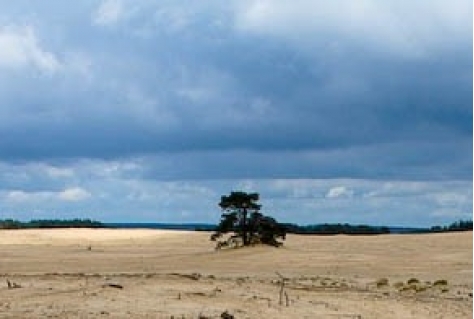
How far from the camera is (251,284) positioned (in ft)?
66.2

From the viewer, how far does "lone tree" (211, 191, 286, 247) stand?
34.3m

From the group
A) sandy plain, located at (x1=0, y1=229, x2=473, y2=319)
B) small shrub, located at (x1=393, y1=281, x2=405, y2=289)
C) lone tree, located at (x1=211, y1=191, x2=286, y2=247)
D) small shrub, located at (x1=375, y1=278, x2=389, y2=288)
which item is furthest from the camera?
lone tree, located at (x1=211, y1=191, x2=286, y2=247)

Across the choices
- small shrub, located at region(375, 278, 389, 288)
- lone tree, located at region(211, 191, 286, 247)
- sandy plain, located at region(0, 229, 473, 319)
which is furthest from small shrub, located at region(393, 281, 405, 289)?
lone tree, located at region(211, 191, 286, 247)

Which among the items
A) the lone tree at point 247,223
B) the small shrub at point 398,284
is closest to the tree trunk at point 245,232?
the lone tree at point 247,223

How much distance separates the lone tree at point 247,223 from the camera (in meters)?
34.3

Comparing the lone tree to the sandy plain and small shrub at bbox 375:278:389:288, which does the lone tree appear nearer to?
the sandy plain

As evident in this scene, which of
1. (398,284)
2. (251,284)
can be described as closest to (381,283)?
(398,284)

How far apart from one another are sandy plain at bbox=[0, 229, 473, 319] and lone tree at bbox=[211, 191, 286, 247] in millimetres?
873

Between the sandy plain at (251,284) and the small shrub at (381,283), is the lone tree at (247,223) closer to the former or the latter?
the sandy plain at (251,284)

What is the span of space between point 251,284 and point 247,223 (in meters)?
15.0

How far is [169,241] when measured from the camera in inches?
2111

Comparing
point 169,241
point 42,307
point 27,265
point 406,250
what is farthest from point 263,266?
point 169,241

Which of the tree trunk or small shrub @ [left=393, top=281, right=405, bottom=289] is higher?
the tree trunk

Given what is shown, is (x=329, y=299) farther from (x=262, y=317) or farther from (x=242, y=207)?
(x=242, y=207)
